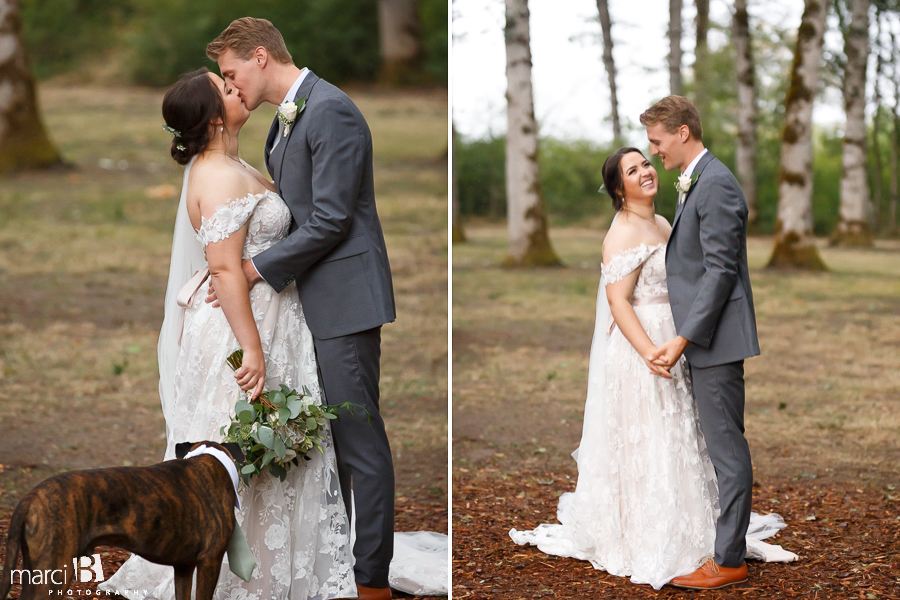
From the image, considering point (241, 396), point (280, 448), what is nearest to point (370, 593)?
point (280, 448)

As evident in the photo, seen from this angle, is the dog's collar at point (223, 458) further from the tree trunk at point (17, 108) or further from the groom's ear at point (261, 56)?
the tree trunk at point (17, 108)

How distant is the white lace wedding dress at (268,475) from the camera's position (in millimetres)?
3238

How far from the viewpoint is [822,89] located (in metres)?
10.2

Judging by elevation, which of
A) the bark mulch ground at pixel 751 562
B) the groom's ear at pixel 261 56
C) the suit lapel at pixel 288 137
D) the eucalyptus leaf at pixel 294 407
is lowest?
the bark mulch ground at pixel 751 562

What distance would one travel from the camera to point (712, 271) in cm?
340

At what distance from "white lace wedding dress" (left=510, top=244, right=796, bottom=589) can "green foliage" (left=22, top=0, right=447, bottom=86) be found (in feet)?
41.1

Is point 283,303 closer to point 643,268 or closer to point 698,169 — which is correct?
point 643,268

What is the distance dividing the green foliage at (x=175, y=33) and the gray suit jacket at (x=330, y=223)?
40.5 ft

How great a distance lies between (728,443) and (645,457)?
0.38 metres

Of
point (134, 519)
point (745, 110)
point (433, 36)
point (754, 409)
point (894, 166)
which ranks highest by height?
point (433, 36)

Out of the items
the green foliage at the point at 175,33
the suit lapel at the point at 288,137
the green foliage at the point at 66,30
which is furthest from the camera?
the green foliage at the point at 175,33

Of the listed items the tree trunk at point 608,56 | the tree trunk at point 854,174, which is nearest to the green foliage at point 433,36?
the tree trunk at point 608,56

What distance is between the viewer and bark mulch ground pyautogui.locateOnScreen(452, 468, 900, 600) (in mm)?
3676

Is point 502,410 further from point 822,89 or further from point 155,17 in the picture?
point 155,17
